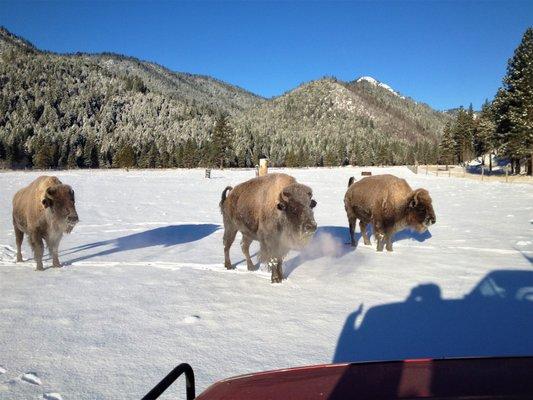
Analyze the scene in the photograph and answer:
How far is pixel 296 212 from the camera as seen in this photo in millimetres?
5980

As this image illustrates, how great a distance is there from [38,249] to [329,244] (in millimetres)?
6883

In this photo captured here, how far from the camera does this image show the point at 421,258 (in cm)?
838

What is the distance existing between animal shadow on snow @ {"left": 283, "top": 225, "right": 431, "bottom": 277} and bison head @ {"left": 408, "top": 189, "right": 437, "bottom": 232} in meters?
1.67

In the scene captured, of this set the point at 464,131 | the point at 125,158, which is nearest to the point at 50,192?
the point at 464,131

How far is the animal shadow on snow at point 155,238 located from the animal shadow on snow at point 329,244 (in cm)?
376

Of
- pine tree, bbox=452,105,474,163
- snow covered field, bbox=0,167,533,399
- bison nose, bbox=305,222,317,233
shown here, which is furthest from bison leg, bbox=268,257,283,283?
pine tree, bbox=452,105,474,163

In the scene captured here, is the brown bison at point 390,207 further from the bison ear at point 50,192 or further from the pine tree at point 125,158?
the pine tree at point 125,158

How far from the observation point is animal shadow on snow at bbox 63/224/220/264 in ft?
32.9

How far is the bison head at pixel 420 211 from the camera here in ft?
28.7

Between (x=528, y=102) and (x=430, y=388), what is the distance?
4860cm

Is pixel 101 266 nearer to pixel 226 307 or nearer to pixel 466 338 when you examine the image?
pixel 226 307

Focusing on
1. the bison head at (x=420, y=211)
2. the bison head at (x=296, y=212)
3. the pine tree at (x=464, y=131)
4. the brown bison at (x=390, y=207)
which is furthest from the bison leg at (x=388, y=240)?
the pine tree at (x=464, y=131)

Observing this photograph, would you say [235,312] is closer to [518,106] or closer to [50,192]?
[50,192]

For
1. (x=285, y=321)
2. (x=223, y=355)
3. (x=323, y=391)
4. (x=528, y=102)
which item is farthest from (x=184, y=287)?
(x=528, y=102)
